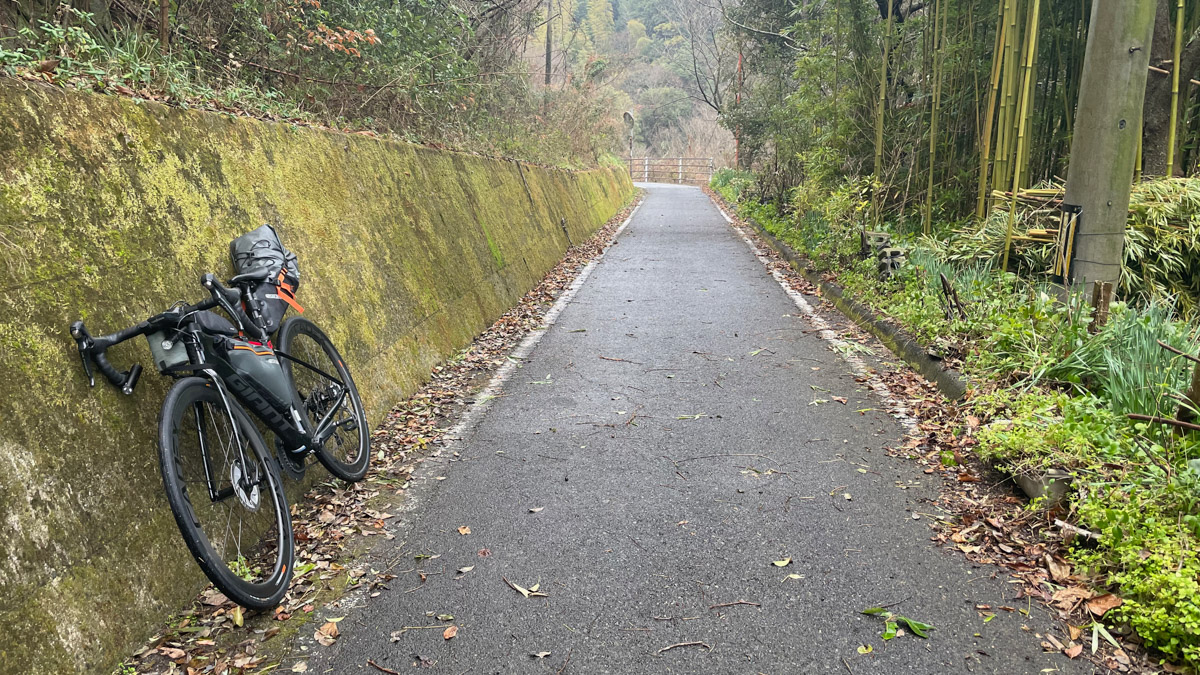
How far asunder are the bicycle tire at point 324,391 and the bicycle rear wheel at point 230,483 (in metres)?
0.53

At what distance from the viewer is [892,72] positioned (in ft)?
33.3

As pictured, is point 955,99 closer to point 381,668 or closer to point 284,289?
point 284,289

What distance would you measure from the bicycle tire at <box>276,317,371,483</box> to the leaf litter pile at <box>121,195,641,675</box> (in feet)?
0.49

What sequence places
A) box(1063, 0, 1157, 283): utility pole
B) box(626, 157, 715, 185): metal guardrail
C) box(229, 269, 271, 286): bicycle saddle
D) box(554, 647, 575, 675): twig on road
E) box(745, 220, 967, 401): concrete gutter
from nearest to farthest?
1. box(554, 647, 575, 675): twig on road
2. box(229, 269, 271, 286): bicycle saddle
3. box(1063, 0, 1157, 283): utility pole
4. box(745, 220, 967, 401): concrete gutter
5. box(626, 157, 715, 185): metal guardrail

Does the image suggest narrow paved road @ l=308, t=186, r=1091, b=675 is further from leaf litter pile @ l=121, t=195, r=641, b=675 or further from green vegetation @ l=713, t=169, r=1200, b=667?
green vegetation @ l=713, t=169, r=1200, b=667

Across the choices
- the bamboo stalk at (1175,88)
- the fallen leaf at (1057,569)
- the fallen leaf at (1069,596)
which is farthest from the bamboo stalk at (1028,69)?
the fallen leaf at (1069,596)

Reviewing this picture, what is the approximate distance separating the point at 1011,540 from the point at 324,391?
11.5 feet

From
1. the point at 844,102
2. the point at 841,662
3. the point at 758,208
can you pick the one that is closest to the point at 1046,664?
the point at 841,662

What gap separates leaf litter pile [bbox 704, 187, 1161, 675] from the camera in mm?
2562

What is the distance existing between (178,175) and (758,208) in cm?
1697

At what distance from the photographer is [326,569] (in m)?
3.18

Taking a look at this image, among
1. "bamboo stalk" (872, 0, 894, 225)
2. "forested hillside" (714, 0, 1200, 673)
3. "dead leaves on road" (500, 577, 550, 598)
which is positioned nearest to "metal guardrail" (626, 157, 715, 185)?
"forested hillside" (714, 0, 1200, 673)

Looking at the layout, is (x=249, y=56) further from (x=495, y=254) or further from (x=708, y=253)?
(x=708, y=253)

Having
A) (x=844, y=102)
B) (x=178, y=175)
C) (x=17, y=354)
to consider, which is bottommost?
(x=17, y=354)
